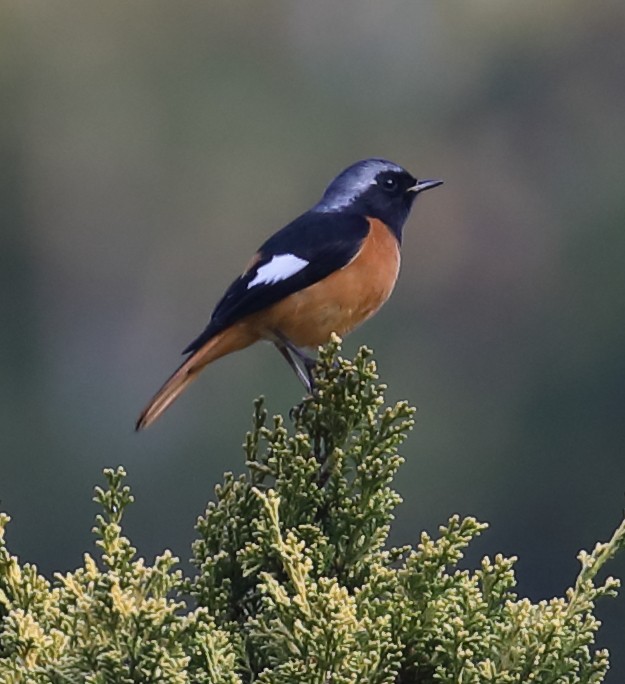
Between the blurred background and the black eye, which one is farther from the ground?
the blurred background

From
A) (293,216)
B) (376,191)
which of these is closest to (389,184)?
(376,191)

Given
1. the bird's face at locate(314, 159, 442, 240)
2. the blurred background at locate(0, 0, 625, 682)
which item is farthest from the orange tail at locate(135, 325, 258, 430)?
the blurred background at locate(0, 0, 625, 682)

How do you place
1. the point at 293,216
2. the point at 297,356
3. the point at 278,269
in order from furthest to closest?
the point at 293,216, the point at 278,269, the point at 297,356

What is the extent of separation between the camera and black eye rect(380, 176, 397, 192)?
4719 millimetres

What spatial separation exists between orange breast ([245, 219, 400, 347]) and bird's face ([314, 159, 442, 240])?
0.41 m

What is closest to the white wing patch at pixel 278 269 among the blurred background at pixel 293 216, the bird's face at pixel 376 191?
the bird's face at pixel 376 191

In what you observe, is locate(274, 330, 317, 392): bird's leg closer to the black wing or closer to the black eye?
the black wing

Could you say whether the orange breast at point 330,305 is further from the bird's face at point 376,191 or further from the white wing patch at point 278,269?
the bird's face at point 376,191

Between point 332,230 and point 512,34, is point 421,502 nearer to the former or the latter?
point 512,34

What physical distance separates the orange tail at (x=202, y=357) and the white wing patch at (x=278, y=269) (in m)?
0.12

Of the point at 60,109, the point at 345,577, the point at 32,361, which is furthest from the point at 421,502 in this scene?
the point at 345,577

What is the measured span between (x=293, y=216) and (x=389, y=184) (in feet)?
55.1

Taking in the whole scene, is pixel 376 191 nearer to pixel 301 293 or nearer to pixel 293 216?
pixel 301 293

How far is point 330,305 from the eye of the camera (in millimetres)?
4125
